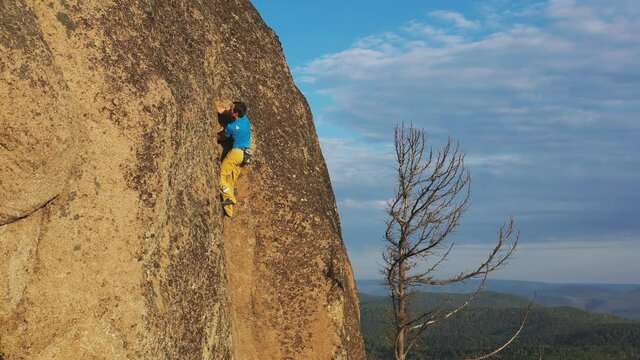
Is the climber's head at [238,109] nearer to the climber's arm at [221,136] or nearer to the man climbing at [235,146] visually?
the man climbing at [235,146]

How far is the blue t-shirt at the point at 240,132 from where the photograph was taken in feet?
47.0

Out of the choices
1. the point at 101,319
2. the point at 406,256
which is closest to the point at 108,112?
the point at 101,319

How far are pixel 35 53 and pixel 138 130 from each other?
1.94 metres

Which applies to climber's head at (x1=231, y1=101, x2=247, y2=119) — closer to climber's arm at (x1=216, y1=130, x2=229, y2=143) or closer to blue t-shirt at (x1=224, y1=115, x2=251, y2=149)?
blue t-shirt at (x1=224, y1=115, x2=251, y2=149)

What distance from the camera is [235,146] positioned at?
47.1ft

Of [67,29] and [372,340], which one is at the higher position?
[67,29]

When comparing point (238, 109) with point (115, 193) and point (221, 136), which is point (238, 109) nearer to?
point (221, 136)

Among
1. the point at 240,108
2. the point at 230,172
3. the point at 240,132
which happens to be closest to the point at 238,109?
the point at 240,108

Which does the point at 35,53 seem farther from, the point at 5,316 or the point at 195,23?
the point at 195,23

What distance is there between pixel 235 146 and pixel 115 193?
4.62 meters

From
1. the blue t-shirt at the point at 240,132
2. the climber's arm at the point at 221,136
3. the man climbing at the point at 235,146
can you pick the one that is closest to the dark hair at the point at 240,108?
the man climbing at the point at 235,146

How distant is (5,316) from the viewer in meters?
9.13

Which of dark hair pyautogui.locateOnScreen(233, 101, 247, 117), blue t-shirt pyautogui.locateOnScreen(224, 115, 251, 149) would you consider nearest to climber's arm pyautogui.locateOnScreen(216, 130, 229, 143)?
blue t-shirt pyautogui.locateOnScreen(224, 115, 251, 149)

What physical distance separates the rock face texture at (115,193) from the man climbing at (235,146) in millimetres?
635
